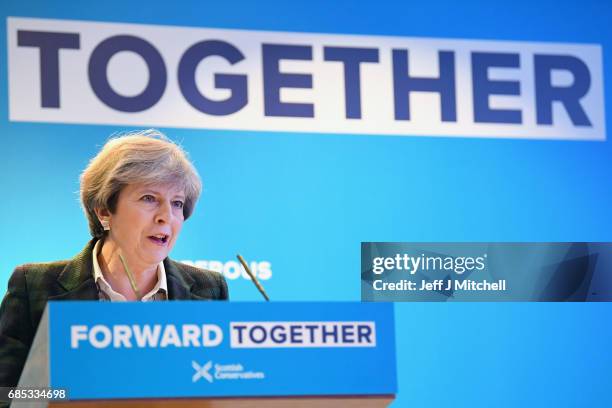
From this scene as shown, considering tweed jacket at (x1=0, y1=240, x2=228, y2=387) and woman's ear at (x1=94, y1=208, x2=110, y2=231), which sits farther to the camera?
woman's ear at (x1=94, y1=208, x2=110, y2=231)

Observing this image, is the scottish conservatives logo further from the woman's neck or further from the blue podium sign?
the woman's neck

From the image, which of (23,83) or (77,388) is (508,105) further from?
(77,388)

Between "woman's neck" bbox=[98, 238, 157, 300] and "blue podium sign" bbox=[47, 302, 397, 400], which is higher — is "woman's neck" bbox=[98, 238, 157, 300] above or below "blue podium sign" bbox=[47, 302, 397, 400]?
above

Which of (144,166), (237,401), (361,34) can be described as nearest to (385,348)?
(237,401)

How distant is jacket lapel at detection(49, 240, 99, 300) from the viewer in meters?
2.92

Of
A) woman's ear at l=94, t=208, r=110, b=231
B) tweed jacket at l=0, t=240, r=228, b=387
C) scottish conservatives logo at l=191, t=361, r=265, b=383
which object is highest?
woman's ear at l=94, t=208, r=110, b=231

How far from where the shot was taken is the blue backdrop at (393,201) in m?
4.37

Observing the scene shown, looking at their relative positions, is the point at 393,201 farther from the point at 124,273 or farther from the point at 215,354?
the point at 215,354

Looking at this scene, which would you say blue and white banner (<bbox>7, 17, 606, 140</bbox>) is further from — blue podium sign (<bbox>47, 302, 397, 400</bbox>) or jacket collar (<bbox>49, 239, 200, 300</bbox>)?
blue podium sign (<bbox>47, 302, 397, 400</bbox>)

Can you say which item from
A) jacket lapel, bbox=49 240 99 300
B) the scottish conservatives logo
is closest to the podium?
the scottish conservatives logo

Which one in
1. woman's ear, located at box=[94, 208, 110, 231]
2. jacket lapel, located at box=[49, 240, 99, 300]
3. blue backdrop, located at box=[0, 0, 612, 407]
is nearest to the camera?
jacket lapel, located at box=[49, 240, 99, 300]

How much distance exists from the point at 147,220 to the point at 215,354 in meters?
0.98

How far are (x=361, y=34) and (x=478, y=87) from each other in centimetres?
60

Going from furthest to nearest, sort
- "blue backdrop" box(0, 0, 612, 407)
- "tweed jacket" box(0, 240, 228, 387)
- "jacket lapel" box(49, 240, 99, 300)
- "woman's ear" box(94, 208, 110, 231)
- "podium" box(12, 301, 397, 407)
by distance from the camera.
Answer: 1. "blue backdrop" box(0, 0, 612, 407)
2. "woman's ear" box(94, 208, 110, 231)
3. "jacket lapel" box(49, 240, 99, 300)
4. "tweed jacket" box(0, 240, 228, 387)
5. "podium" box(12, 301, 397, 407)
